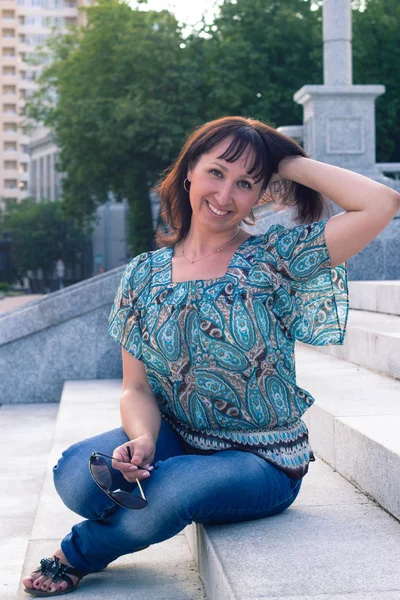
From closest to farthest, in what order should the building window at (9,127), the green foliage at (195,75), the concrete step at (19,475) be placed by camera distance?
the concrete step at (19,475)
the green foliage at (195,75)
the building window at (9,127)

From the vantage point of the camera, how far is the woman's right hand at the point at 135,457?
2777 millimetres

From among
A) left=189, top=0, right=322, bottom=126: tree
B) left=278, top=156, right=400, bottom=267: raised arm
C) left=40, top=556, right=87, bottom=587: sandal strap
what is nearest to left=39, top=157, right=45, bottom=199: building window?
left=189, top=0, right=322, bottom=126: tree

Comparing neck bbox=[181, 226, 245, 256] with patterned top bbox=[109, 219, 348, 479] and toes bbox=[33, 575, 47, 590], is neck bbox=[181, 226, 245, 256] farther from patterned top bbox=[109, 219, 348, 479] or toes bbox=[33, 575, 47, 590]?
toes bbox=[33, 575, 47, 590]

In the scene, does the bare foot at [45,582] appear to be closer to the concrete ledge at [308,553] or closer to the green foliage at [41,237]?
the concrete ledge at [308,553]

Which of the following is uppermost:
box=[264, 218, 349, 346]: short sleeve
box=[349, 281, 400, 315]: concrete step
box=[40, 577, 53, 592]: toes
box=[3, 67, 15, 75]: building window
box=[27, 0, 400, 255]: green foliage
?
box=[3, 67, 15, 75]: building window

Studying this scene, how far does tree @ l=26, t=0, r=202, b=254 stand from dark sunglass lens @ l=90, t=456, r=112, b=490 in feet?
82.1

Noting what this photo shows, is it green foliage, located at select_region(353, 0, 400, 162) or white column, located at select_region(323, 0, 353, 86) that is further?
green foliage, located at select_region(353, 0, 400, 162)

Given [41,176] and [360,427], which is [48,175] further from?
[360,427]

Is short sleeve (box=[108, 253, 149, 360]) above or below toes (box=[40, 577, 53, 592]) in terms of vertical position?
above

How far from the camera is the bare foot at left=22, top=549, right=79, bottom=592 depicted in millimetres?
2939

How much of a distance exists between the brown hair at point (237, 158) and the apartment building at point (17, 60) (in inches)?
3906

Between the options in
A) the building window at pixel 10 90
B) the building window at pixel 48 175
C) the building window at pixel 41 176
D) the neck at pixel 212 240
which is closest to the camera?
the neck at pixel 212 240

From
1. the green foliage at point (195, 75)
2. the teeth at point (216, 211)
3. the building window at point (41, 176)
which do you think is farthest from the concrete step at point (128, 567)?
the building window at point (41, 176)

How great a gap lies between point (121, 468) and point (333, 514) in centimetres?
74
